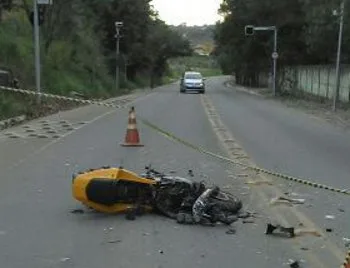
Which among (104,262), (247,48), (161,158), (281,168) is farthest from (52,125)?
(247,48)

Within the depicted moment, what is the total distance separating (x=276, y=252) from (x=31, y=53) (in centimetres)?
3257

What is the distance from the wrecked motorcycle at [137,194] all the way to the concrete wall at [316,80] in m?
31.1

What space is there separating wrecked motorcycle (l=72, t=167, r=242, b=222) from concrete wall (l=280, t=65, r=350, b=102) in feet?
102

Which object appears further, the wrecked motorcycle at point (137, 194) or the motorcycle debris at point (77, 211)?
the motorcycle debris at point (77, 211)

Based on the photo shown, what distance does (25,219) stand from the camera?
7.86 m

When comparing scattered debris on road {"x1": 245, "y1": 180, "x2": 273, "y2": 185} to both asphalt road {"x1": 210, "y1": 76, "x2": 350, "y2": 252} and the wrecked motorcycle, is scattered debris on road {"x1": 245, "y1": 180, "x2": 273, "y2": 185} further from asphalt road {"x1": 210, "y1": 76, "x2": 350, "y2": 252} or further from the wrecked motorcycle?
the wrecked motorcycle

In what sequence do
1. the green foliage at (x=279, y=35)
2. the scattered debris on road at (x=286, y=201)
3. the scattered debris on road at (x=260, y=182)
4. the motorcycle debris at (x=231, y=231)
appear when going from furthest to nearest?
the green foliage at (x=279, y=35), the scattered debris on road at (x=260, y=182), the scattered debris on road at (x=286, y=201), the motorcycle debris at (x=231, y=231)

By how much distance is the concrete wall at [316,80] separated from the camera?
38.9m

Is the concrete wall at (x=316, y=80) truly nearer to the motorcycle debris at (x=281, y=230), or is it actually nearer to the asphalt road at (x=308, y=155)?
the asphalt road at (x=308, y=155)

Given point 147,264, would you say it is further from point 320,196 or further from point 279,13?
point 279,13

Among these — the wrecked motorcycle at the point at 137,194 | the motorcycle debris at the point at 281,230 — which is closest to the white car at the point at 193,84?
the wrecked motorcycle at the point at 137,194

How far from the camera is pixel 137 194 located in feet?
26.3

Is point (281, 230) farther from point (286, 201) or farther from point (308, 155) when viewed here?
point (308, 155)

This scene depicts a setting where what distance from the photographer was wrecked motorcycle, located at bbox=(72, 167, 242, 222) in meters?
7.84
